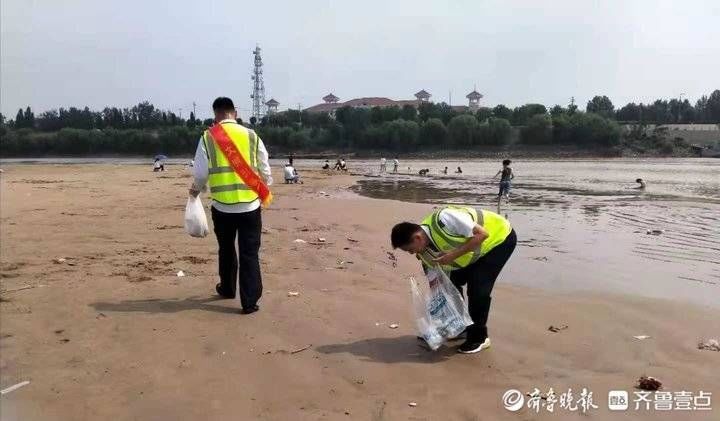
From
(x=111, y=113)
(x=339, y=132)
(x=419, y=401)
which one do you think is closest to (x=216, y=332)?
(x=419, y=401)

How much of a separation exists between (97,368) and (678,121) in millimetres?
145969

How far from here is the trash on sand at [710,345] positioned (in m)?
4.59

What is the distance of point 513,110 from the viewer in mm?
114312

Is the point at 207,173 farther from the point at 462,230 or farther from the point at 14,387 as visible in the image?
the point at 462,230

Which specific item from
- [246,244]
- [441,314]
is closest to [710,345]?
[441,314]

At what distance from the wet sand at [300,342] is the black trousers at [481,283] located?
20 centimetres

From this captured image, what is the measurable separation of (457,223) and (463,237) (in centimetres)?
13

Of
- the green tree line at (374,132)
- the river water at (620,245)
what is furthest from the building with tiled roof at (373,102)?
the river water at (620,245)

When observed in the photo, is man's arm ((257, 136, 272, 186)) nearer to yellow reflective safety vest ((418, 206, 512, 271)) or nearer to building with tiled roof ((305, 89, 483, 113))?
yellow reflective safety vest ((418, 206, 512, 271))

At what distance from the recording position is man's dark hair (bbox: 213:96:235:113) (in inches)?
213

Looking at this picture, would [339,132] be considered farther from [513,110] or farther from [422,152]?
[513,110]

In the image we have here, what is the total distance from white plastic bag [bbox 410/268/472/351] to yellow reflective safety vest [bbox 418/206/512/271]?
0.47 feet

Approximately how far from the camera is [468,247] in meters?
4.27

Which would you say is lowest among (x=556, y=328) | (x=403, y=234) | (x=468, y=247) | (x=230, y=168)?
(x=556, y=328)
